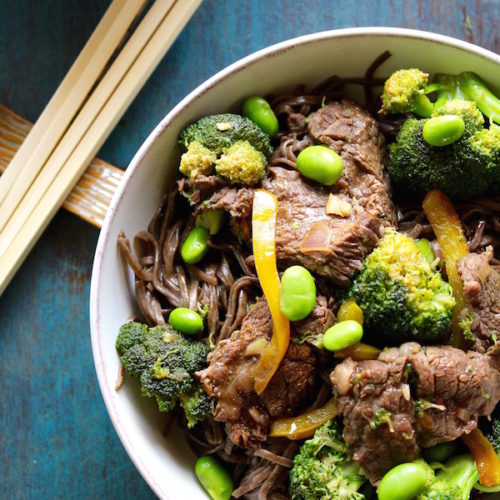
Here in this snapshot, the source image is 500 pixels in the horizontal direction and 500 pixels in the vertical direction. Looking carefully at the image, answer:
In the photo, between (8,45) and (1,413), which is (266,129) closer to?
(8,45)

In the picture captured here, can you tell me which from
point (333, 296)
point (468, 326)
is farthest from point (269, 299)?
point (468, 326)

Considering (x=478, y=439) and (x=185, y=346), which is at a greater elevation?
(x=478, y=439)

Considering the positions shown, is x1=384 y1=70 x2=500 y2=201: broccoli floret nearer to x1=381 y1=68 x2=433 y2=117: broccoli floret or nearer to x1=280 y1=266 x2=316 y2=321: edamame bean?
x1=381 y1=68 x2=433 y2=117: broccoli floret

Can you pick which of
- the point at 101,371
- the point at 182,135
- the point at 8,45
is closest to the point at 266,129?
the point at 182,135

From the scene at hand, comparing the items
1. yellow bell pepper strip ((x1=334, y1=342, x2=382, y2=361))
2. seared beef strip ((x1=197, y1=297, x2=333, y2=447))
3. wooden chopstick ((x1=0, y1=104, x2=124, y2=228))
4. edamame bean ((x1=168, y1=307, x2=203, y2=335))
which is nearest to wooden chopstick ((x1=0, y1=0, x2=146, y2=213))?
wooden chopstick ((x1=0, y1=104, x2=124, y2=228))

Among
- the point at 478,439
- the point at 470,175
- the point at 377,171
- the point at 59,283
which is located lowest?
the point at 59,283

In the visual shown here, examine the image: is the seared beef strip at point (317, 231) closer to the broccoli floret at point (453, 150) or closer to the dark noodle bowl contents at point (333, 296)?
the dark noodle bowl contents at point (333, 296)
